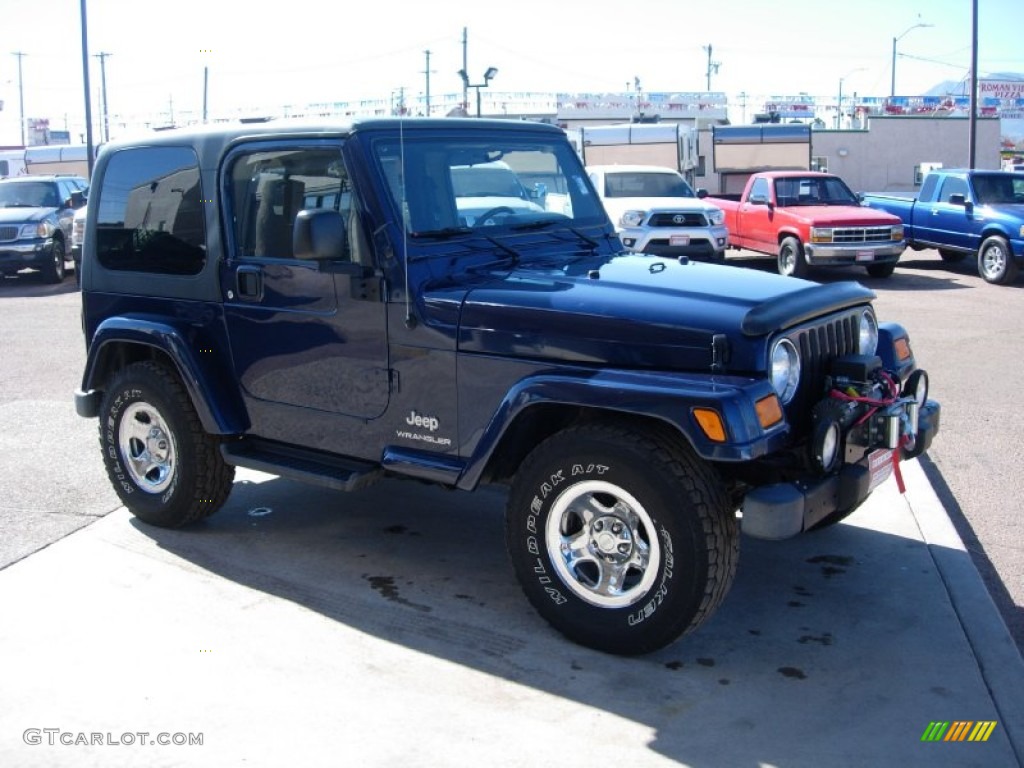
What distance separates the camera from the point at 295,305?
4.91 m

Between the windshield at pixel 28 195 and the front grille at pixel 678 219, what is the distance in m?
10.6

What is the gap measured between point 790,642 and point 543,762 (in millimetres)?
1331

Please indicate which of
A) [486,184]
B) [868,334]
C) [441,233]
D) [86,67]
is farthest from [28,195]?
[868,334]

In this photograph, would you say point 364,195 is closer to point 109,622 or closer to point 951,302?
point 109,622

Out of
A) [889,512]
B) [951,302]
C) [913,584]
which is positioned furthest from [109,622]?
[951,302]

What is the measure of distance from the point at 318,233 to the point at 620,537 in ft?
5.70

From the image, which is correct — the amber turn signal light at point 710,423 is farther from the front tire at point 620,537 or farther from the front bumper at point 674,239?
the front bumper at point 674,239

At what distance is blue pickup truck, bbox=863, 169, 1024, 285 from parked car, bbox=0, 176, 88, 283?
47.2 ft

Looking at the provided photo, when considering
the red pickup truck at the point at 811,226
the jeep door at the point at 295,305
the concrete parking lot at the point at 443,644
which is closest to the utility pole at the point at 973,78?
the red pickup truck at the point at 811,226

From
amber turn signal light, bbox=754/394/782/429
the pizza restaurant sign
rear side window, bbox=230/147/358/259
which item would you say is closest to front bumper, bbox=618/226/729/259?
rear side window, bbox=230/147/358/259

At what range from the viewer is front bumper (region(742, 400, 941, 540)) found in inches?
149

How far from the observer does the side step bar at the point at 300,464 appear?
479 centimetres

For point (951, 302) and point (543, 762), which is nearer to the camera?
point (543, 762)

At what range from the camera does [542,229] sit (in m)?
5.16
